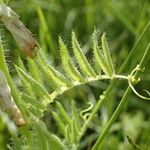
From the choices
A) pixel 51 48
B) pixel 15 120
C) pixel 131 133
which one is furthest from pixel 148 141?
pixel 51 48

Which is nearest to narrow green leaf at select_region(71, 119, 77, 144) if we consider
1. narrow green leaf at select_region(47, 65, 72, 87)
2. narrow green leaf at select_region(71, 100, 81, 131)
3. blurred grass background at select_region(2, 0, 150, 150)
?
narrow green leaf at select_region(71, 100, 81, 131)

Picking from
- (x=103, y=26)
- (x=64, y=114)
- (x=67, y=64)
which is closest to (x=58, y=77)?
(x=67, y=64)

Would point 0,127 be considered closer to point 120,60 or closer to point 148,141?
point 148,141

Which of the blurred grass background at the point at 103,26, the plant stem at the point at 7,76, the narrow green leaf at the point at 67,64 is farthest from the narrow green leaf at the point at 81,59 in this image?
the blurred grass background at the point at 103,26

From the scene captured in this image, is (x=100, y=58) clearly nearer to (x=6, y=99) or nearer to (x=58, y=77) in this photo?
(x=58, y=77)

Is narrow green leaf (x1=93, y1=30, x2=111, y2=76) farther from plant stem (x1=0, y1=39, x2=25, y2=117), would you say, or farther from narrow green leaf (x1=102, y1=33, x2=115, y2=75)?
plant stem (x1=0, y1=39, x2=25, y2=117)

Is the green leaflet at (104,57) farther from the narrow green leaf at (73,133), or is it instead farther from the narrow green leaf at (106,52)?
the narrow green leaf at (73,133)
